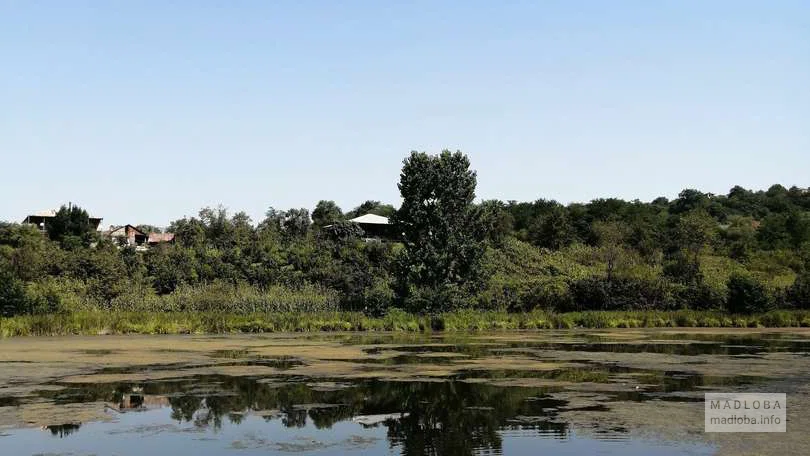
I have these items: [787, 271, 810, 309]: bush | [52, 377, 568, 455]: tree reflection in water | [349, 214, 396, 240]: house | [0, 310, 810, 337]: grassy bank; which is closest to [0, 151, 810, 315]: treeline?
[787, 271, 810, 309]: bush

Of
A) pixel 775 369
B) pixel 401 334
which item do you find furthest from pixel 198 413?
pixel 401 334

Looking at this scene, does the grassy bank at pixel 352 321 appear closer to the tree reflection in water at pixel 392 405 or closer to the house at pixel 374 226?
the tree reflection in water at pixel 392 405

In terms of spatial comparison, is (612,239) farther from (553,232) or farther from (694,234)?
(553,232)

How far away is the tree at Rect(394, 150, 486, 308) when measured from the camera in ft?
163

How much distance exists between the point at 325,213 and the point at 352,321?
1997 inches

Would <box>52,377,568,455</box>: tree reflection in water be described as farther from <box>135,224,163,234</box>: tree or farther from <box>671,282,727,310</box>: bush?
<box>135,224,163,234</box>: tree

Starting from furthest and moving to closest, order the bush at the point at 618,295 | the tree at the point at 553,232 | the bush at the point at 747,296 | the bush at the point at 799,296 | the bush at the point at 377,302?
the tree at the point at 553,232 → the bush at the point at 618,295 → the bush at the point at 799,296 → the bush at the point at 747,296 → the bush at the point at 377,302

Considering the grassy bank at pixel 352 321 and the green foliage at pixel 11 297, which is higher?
the green foliage at pixel 11 297

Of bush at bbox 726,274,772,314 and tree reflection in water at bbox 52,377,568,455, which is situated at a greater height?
bush at bbox 726,274,772,314

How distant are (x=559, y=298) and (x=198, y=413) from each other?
37910 millimetres

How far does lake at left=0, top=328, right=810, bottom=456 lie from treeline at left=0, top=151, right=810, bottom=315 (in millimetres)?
18172

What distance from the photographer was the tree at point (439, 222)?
49656mm

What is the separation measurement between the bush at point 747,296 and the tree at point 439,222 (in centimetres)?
1550

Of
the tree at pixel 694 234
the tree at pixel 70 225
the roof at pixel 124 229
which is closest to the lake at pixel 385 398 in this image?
the tree at pixel 694 234
